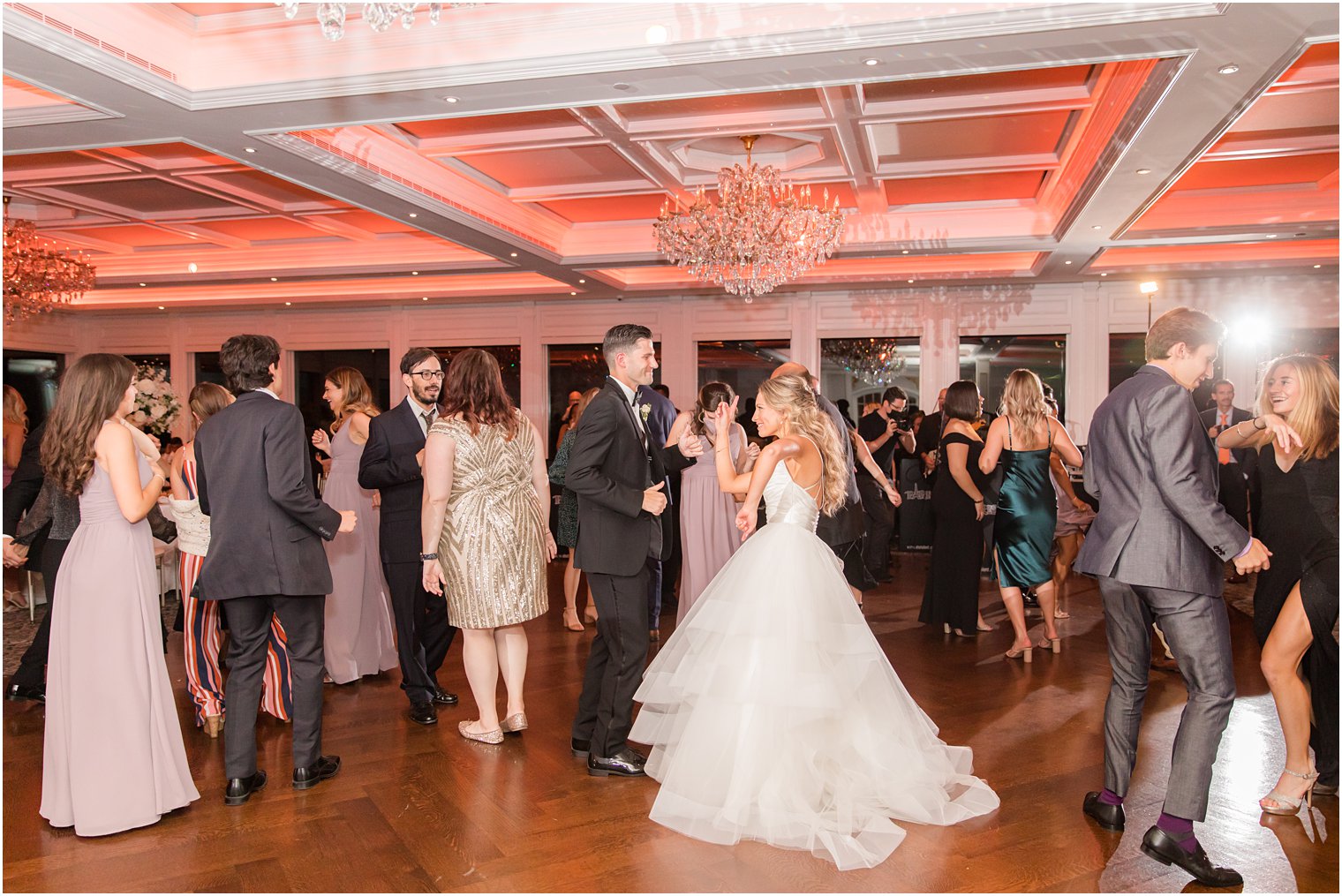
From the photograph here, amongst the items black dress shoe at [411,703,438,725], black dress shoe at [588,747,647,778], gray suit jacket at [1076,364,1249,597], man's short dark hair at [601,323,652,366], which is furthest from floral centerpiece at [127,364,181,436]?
gray suit jacket at [1076,364,1249,597]

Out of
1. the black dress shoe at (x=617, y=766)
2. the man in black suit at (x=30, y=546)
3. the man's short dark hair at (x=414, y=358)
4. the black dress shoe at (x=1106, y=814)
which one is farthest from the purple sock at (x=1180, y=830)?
the man in black suit at (x=30, y=546)

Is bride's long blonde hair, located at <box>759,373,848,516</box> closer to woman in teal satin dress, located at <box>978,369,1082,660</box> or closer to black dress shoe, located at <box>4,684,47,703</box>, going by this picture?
woman in teal satin dress, located at <box>978,369,1082,660</box>

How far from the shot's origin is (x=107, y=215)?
8.55m

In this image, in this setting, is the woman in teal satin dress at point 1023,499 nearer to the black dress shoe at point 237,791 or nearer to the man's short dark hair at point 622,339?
the man's short dark hair at point 622,339

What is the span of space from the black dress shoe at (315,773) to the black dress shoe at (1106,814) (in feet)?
9.00

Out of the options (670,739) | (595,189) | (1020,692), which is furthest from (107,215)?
(1020,692)

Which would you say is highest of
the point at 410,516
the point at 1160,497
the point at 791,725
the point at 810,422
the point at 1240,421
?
the point at 810,422

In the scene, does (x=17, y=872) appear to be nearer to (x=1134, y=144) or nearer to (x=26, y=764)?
(x=26, y=764)

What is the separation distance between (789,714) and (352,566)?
2778 mm

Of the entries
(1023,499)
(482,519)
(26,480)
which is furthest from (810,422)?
(26,480)

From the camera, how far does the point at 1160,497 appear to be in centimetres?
284

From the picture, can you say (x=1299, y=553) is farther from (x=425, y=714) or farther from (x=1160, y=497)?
(x=425, y=714)

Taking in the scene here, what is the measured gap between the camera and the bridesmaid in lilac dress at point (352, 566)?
4883 mm

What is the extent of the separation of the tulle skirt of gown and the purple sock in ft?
1.86
